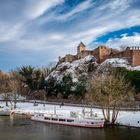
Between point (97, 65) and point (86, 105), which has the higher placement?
point (97, 65)

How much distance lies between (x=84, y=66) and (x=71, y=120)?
56048 mm

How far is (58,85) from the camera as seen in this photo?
363 feet

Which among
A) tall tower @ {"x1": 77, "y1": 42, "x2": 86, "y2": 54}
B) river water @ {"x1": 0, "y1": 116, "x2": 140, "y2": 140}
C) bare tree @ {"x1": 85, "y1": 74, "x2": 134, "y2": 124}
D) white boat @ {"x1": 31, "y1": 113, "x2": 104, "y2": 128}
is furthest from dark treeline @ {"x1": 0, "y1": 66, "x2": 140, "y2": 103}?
river water @ {"x1": 0, "y1": 116, "x2": 140, "y2": 140}

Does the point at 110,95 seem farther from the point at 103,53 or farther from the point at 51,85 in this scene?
the point at 103,53

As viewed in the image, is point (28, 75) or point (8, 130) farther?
point (28, 75)

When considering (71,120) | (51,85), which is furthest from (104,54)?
(71,120)

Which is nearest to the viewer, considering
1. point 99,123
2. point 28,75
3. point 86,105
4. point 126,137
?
point 126,137

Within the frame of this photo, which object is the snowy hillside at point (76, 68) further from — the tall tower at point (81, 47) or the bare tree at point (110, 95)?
the bare tree at point (110, 95)

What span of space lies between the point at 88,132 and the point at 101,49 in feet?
233

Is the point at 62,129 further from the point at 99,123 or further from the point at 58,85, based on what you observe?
the point at 58,85

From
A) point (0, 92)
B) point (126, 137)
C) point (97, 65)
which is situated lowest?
point (126, 137)

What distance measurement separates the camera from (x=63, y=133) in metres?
57.4

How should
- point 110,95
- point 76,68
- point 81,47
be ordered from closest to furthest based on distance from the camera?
point 110,95, point 76,68, point 81,47

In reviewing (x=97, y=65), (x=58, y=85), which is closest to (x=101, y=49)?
(x=97, y=65)
